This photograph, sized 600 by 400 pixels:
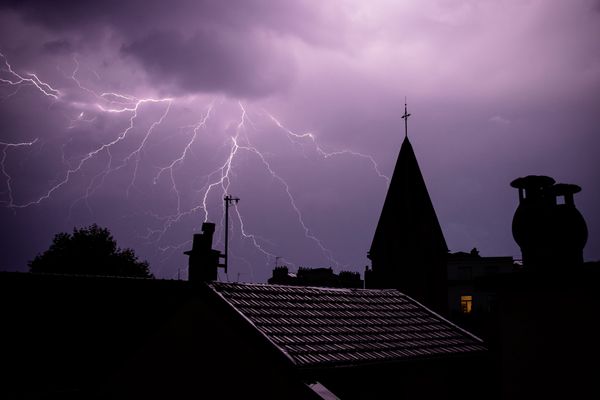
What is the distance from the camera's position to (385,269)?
76.9 ft

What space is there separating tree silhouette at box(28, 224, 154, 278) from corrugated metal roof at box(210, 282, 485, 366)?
86.2 feet

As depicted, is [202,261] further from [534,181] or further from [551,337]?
[534,181]

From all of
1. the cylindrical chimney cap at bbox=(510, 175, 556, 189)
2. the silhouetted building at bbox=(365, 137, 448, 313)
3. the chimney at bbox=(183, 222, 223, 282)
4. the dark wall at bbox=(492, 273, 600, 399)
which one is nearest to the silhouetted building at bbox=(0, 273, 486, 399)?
the chimney at bbox=(183, 222, 223, 282)

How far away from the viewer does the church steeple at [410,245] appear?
2278 centimetres

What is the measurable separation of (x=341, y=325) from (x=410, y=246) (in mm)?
15106

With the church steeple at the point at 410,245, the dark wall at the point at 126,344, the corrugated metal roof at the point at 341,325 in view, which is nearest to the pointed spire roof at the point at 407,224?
the church steeple at the point at 410,245

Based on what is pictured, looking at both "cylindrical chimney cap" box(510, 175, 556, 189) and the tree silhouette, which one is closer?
"cylindrical chimney cap" box(510, 175, 556, 189)

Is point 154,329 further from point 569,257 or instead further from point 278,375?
point 569,257

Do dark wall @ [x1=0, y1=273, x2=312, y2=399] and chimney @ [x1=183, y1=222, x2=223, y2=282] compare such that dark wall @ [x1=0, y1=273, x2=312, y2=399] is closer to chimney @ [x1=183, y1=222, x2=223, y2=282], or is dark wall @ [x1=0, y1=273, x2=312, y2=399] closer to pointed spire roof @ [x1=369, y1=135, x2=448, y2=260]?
chimney @ [x1=183, y1=222, x2=223, y2=282]

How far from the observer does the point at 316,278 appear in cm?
5066

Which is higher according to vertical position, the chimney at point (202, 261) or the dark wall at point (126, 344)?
the chimney at point (202, 261)

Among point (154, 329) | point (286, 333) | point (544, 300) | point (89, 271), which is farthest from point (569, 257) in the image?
point (89, 271)

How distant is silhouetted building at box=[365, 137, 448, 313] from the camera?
2278 centimetres

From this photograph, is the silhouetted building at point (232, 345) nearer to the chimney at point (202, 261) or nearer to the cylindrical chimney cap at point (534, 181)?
the chimney at point (202, 261)
